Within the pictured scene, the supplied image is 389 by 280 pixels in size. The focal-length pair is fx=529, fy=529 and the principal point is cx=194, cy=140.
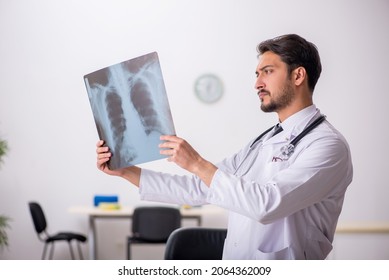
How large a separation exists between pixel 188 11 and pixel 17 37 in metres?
0.87

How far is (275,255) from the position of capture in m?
1.62

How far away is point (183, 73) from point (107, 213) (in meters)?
1.23

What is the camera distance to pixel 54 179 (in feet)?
9.98

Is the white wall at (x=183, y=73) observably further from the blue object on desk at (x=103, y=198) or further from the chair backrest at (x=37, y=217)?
the blue object on desk at (x=103, y=198)

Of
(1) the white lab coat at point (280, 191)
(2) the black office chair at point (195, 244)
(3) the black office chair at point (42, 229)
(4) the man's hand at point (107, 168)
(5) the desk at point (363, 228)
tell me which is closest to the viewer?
(1) the white lab coat at point (280, 191)

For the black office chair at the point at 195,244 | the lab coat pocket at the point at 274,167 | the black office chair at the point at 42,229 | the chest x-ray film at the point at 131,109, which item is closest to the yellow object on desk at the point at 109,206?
the black office chair at the point at 42,229

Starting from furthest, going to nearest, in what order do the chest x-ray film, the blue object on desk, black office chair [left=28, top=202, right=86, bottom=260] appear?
the blue object on desk < black office chair [left=28, top=202, right=86, bottom=260] < the chest x-ray film

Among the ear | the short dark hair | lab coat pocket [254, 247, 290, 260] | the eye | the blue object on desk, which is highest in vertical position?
the short dark hair

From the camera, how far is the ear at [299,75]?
1687 mm

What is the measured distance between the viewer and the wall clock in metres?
2.68

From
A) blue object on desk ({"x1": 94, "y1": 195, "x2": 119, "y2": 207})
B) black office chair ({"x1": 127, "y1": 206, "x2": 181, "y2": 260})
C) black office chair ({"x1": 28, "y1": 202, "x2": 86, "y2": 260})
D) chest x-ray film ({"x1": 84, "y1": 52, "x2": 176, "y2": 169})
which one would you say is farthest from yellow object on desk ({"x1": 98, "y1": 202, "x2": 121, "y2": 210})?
chest x-ray film ({"x1": 84, "y1": 52, "x2": 176, "y2": 169})

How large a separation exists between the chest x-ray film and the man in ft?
0.15

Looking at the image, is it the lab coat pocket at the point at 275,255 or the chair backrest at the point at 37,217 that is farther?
the chair backrest at the point at 37,217

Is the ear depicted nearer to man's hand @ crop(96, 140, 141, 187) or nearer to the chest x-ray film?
the chest x-ray film
